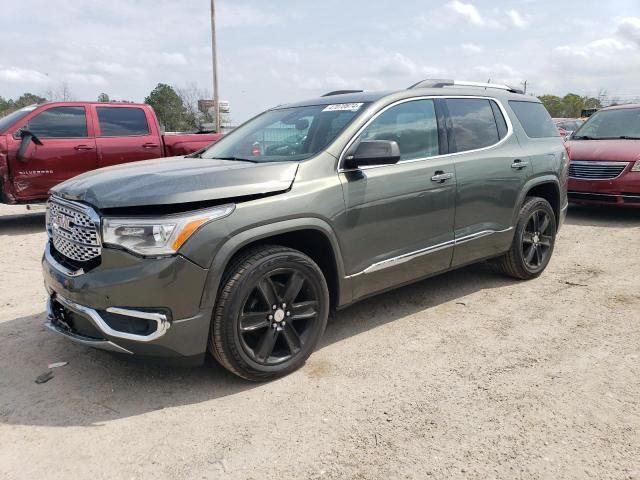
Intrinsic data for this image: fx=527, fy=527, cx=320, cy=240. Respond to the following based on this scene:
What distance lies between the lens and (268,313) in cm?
320

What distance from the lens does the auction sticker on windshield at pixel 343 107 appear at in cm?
388

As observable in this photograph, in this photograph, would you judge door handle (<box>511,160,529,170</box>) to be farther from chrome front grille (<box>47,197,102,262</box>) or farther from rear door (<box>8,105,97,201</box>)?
rear door (<box>8,105,97,201</box>)

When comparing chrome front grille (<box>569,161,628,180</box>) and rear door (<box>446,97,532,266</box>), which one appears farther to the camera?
chrome front grille (<box>569,161,628,180</box>)

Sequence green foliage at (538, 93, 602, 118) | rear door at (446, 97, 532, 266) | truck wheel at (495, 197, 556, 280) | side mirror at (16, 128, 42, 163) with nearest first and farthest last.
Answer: rear door at (446, 97, 532, 266), truck wheel at (495, 197, 556, 280), side mirror at (16, 128, 42, 163), green foliage at (538, 93, 602, 118)

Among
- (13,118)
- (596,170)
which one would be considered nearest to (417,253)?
(596,170)

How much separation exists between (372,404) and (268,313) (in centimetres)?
81

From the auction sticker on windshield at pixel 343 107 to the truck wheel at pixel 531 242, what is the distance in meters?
2.06

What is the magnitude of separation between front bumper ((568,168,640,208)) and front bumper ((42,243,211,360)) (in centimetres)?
723

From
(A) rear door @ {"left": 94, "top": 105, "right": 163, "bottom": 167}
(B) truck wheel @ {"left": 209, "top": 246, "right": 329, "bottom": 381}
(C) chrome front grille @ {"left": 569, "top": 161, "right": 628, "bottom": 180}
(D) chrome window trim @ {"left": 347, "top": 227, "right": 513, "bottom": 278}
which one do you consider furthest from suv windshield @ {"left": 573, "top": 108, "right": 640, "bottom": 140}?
(B) truck wheel @ {"left": 209, "top": 246, "right": 329, "bottom": 381}

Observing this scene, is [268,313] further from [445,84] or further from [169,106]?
[169,106]

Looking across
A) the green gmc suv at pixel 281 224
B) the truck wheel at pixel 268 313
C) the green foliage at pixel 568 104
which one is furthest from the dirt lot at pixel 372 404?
the green foliage at pixel 568 104

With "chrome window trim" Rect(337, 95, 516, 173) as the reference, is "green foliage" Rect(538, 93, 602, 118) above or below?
above

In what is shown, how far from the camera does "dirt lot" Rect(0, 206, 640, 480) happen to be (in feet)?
8.27

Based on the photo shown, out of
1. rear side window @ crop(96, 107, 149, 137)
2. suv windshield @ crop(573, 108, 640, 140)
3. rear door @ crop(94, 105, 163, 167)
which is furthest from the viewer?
suv windshield @ crop(573, 108, 640, 140)
